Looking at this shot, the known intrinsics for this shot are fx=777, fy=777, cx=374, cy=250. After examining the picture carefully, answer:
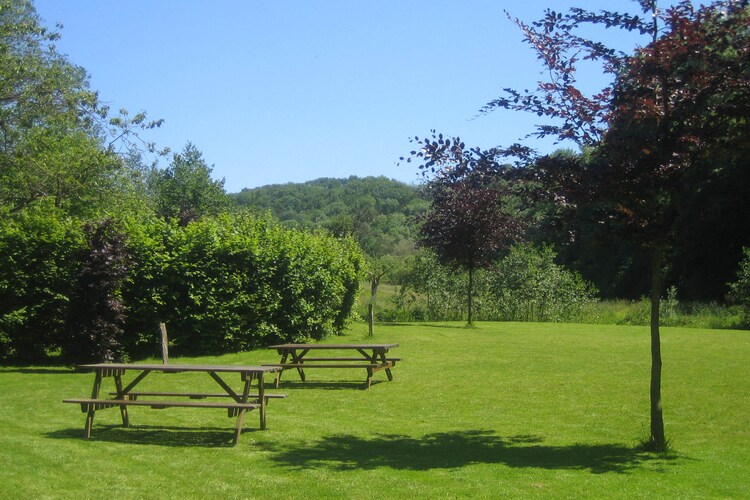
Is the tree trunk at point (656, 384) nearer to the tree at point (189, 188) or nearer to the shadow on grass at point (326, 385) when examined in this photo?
the shadow on grass at point (326, 385)

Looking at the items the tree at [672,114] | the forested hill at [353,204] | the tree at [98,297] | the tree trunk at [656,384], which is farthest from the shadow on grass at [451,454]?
the forested hill at [353,204]

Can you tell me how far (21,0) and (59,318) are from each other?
71.8 ft

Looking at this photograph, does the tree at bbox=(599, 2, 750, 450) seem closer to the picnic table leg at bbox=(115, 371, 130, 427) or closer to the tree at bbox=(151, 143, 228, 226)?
the picnic table leg at bbox=(115, 371, 130, 427)

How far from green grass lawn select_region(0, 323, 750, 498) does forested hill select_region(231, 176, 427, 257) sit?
70.8 meters

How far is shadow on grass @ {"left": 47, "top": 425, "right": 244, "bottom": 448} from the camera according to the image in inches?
389

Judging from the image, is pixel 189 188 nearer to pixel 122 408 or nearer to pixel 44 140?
pixel 44 140

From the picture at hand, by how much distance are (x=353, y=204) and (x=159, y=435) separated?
98764 mm

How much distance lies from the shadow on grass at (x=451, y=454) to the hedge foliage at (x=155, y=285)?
9.69 meters

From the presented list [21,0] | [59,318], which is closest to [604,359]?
[59,318]

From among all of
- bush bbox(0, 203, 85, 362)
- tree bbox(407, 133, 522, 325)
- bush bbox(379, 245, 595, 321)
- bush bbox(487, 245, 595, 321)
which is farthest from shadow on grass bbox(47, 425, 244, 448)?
bush bbox(487, 245, 595, 321)

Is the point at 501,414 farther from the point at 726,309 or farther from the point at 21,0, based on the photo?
the point at 21,0

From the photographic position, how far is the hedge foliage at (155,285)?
58.5ft

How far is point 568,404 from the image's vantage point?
12.6 meters

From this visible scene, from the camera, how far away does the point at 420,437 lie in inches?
403
